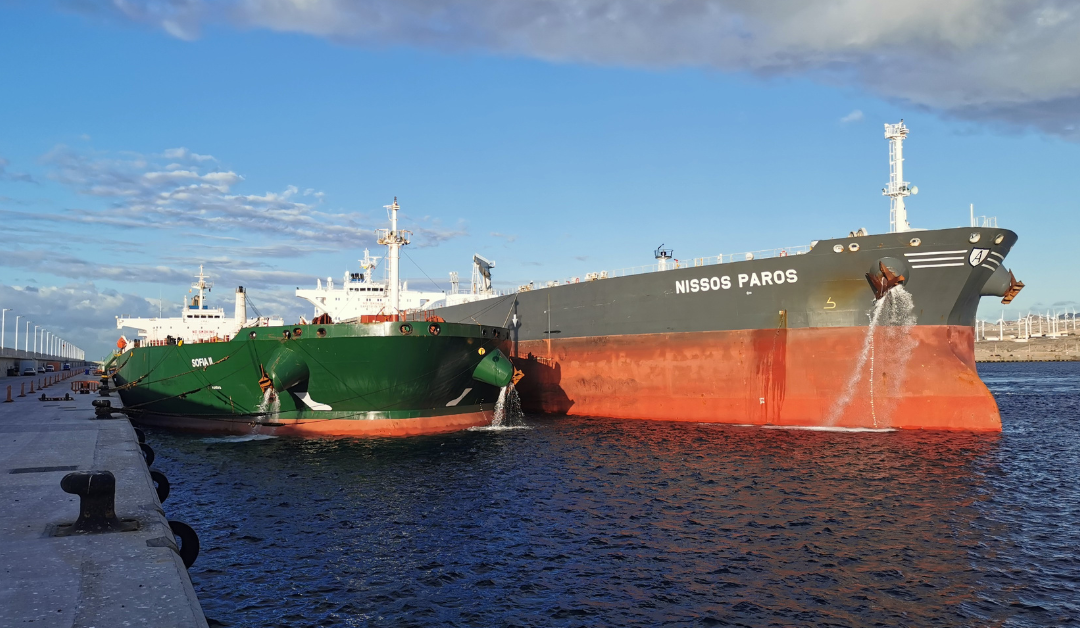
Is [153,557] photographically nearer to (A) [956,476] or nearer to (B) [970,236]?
(A) [956,476]

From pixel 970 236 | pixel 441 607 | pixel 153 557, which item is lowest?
pixel 441 607

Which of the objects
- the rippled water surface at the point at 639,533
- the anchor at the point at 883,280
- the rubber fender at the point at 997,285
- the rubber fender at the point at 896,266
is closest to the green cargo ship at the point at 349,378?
the rippled water surface at the point at 639,533

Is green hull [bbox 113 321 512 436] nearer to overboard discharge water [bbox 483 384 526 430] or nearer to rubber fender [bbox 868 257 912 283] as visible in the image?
overboard discharge water [bbox 483 384 526 430]

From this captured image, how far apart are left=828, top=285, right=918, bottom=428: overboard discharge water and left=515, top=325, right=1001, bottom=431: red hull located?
35 mm

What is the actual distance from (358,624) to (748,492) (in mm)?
9324

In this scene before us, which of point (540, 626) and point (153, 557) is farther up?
point (153, 557)

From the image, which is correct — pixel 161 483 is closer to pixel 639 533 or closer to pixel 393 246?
pixel 639 533

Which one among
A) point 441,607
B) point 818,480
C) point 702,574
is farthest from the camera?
point 818,480

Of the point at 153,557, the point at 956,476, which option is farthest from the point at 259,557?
the point at 956,476

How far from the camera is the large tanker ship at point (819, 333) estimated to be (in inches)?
880

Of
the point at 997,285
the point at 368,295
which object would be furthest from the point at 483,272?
the point at 997,285

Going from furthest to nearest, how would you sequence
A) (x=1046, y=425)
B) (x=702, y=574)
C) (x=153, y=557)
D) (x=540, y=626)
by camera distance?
(x=1046, y=425), (x=702, y=574), (x=540, y=626), (x=153, y=557)

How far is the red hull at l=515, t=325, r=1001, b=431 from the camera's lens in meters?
22.3

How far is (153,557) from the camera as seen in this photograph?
20.2 ft
